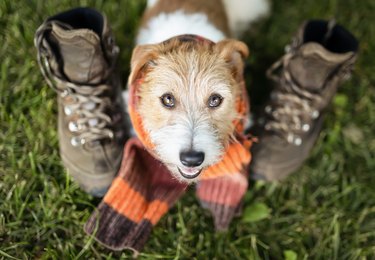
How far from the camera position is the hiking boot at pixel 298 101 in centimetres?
298

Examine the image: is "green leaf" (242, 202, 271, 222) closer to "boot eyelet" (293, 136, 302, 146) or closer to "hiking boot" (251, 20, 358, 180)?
"hiking boot" (251, 20, 358, 180)

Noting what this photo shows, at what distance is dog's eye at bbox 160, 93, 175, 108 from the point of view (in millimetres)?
2475

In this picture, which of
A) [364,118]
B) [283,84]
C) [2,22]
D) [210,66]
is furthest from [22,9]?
[364,118]

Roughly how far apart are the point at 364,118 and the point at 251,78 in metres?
0.91

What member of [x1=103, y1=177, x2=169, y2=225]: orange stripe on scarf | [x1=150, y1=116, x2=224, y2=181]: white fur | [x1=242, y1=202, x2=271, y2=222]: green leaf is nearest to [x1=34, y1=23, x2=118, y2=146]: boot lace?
[x1=103, y1=177, x2=169, y2=225]: orange stripe on scarf

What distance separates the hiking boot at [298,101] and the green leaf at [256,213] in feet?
0.68

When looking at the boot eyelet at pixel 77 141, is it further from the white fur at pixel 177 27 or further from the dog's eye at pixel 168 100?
the white fur at pixel 177 27

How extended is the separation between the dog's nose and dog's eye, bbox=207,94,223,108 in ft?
1.06

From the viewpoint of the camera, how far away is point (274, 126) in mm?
3168

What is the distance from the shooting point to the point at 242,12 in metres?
3.70

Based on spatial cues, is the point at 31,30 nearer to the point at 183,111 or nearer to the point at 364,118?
the point at 183,111

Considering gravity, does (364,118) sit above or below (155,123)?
below

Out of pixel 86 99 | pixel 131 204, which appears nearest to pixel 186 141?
pixel 131 204

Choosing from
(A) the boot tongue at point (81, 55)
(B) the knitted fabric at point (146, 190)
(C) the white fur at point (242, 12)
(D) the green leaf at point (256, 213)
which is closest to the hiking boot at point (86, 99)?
(A) the boot tongue at point (81, 55)
